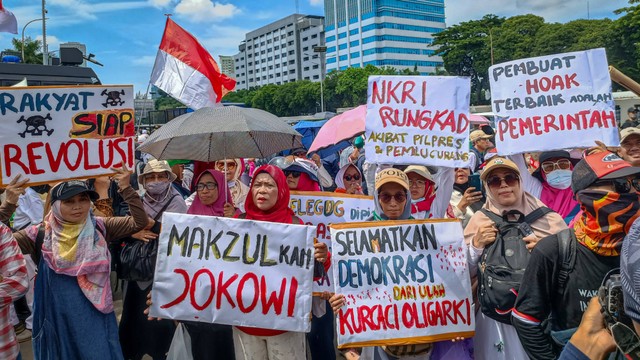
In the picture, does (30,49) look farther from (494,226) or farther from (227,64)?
(227,64)

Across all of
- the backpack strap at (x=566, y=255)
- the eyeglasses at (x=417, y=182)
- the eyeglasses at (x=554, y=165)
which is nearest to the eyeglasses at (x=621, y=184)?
the backpack strap at (x=566, y=255)

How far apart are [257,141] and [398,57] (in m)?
110

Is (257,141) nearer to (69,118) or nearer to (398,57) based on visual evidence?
(69,118)

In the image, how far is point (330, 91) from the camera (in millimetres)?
76438

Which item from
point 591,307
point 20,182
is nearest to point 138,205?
point 20,182

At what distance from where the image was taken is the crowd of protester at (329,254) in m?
2.22

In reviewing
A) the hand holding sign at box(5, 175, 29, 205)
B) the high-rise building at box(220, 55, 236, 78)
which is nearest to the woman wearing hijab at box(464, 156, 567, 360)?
the hand holding sign at box(5, 175, 29, 205)

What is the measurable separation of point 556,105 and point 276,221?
103 inches

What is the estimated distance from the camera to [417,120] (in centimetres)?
433

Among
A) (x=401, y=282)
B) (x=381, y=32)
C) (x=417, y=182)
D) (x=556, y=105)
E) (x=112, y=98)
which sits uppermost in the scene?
(x=381, y=32)

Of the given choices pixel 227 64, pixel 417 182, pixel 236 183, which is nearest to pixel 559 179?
pixel 417 182

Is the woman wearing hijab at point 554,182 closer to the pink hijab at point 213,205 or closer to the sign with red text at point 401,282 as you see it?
the sign with red text at point 401,282

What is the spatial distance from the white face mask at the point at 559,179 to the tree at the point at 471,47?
207 feet

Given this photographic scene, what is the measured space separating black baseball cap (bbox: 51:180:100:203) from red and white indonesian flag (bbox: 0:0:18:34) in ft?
6.81
